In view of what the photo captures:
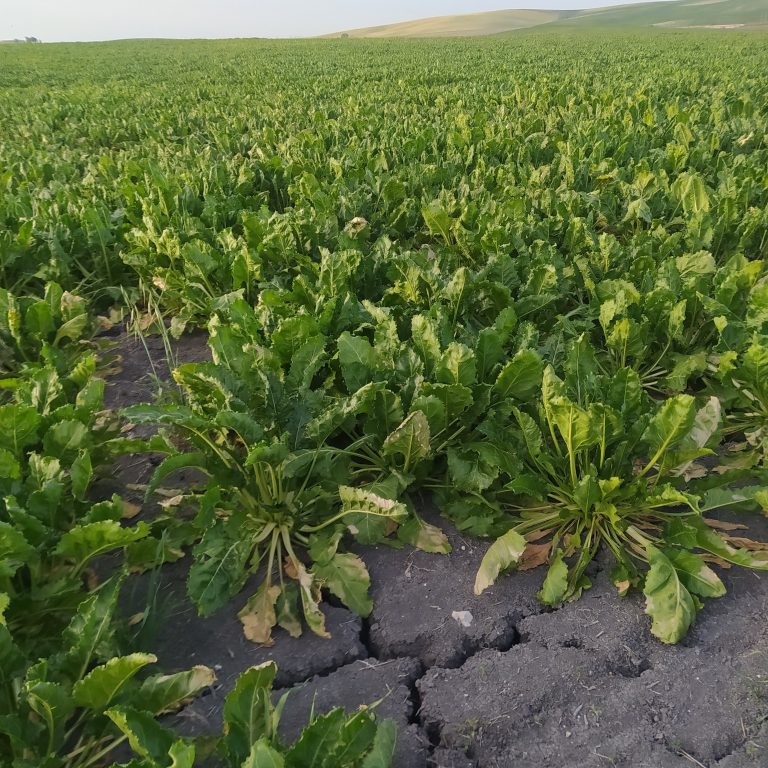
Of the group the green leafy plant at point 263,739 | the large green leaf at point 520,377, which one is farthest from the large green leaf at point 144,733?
the large green leaf at point 520,377

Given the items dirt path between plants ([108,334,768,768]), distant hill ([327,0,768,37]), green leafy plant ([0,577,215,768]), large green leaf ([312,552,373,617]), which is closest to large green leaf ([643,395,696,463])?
dirt path between plants ([108,334,768,768])

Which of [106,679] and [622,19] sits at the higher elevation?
[622,19]

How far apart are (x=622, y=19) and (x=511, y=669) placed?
10710cm

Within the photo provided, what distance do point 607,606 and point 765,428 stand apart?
118 centimetres

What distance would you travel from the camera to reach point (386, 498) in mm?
2186

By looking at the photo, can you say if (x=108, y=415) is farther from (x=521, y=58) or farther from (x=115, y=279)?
(x=521, y=58)

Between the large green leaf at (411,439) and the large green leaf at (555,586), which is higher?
the large green leaf at (411,439)

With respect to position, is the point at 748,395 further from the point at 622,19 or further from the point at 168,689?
the point at 622,19

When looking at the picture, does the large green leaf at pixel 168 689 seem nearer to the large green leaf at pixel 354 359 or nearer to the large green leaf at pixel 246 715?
the large green leaf at pixel 246 715

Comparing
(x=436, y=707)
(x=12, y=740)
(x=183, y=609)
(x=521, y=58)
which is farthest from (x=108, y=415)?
(x=521, y=58)

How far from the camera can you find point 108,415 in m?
2.71

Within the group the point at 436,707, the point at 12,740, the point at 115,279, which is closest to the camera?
the point at 12,740

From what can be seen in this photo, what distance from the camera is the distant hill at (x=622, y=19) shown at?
2906 inches

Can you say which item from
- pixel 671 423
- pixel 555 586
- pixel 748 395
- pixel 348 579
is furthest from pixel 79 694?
pixel 748 395
